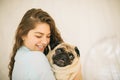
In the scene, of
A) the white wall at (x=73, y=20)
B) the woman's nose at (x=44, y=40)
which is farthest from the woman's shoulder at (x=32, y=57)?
the white wall at (x=73, y=20)

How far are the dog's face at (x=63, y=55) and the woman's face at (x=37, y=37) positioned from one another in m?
0.09

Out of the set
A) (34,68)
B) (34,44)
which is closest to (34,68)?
(34,68)

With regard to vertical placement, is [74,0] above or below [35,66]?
above

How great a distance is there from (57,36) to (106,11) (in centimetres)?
36

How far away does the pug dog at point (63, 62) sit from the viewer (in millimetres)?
1071

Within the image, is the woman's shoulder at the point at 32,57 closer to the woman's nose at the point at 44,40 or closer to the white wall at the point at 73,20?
the woman's nose at the point at 44,40

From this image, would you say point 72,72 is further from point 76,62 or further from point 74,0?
point 74,0

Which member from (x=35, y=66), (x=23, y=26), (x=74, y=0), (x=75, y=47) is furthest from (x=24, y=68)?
(x=74, y=0)

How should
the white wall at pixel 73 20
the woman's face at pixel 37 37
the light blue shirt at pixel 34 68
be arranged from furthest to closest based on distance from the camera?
1. the white wall at pixel 73 20
2. the woman's face at pixel 37 37
3. the light blue shirt at pixel 34 68

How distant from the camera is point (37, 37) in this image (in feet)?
3.37

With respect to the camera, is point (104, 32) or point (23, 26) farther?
point (104, 32)

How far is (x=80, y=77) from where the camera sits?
46.4 inches

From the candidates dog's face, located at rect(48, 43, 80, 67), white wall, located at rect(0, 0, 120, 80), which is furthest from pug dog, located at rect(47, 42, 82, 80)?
white wall, located at rect(0, 0, 120, 80)

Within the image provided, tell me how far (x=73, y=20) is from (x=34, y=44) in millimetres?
326
